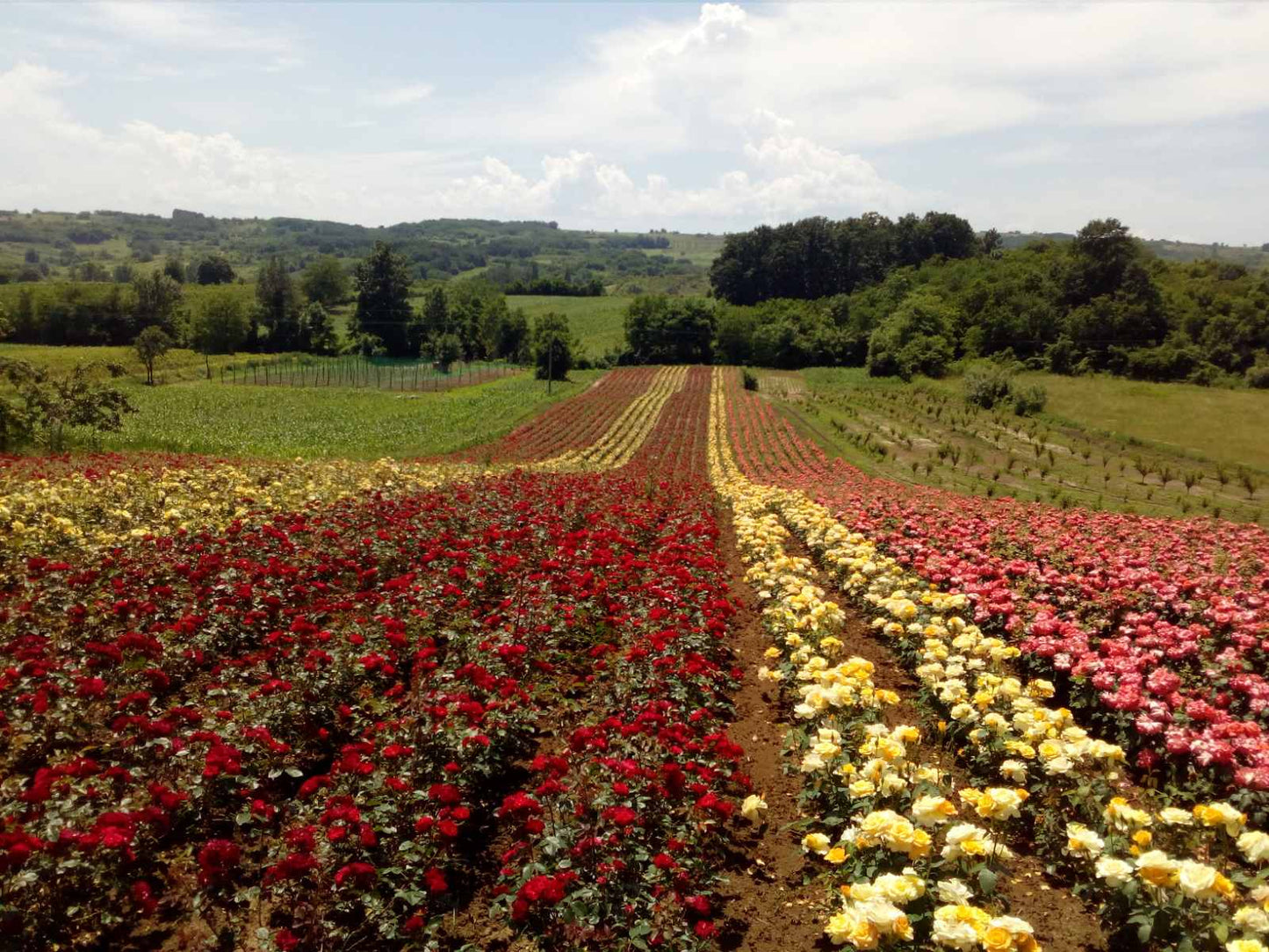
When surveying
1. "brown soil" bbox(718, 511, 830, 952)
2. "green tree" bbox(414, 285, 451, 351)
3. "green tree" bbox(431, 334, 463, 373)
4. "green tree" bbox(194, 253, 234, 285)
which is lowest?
"brown soil" bbox(718, 511, 830, 952)

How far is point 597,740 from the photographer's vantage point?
478 centimetres

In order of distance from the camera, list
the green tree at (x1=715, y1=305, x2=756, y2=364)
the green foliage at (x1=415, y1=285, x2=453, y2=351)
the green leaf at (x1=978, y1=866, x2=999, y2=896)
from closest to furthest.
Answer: the green leaf at (x1=978, y1=866, x2=999, y2=896) < the green tree at (x1=715, y1=305, x2=756, y2=364) < the green foliage at (x1=415, y1=285, x2=453, y2=351)

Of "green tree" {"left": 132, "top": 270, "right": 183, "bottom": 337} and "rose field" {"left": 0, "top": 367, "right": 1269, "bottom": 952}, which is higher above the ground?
"green tree" {"left": 132, "top": 270, "right": 183, "bottom": 337}

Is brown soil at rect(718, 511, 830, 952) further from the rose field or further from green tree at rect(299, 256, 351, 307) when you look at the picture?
green tree at rect(299, 256, 351, 307)

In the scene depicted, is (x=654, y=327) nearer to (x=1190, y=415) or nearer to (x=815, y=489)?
(x=1190, y=415)

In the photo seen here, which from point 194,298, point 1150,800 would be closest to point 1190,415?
point 1150,800

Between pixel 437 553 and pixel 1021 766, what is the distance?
6.65 m

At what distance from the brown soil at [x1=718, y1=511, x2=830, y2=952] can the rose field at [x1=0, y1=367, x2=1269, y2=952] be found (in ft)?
0.09

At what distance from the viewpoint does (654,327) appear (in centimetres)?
8356

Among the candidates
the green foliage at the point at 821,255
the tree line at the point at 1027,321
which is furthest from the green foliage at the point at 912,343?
the green foliage at the point at 821,255

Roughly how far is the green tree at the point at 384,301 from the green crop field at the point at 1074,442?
5022 cm

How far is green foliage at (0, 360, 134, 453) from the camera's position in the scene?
65.3 feet

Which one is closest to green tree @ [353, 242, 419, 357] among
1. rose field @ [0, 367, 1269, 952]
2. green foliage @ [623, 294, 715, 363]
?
green foliage @ [623, 294, 715, 363]

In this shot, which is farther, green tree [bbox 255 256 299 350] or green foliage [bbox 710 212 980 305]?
green foliage [bbox 710 212 980 305]
